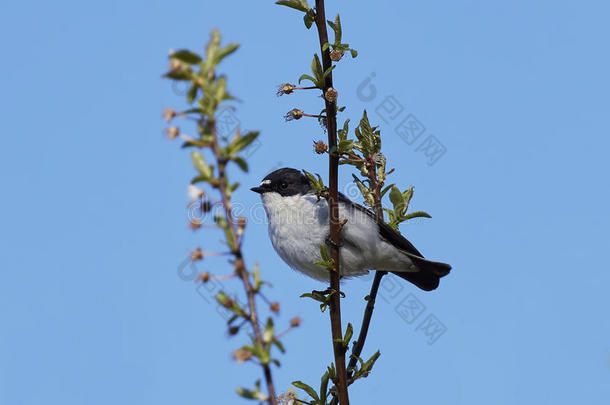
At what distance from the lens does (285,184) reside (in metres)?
7.13

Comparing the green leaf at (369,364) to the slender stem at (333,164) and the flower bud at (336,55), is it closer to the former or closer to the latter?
the slender stem at (333,164)

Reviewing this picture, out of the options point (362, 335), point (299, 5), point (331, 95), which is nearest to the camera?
point (331, 95)

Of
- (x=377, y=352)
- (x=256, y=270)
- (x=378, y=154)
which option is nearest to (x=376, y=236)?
(x=378, y=154)

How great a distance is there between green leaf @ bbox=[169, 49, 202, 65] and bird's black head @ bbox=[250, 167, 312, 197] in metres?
5.24

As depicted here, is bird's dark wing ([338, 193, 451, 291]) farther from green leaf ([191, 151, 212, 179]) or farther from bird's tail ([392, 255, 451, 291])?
green leaf ([191, 151, 212, 179])

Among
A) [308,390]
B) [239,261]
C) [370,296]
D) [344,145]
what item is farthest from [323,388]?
[239,261]

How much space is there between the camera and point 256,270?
1.90m

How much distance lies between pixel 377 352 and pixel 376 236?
3.14m

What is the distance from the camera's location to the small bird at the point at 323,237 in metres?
6.59

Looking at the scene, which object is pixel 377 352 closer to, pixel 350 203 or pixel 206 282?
pixel 206 282

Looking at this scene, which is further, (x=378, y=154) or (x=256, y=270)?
(x=378, y=154)

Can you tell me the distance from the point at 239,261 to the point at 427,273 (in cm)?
580

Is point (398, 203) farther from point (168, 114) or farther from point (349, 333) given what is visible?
point (168, 114)

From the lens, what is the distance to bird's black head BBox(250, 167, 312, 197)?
7.11 meters
